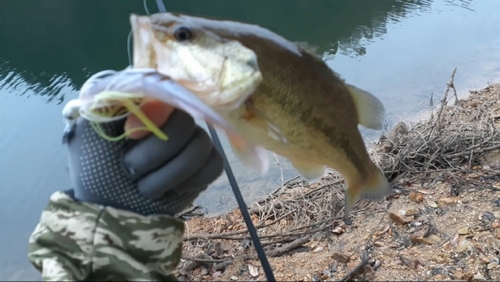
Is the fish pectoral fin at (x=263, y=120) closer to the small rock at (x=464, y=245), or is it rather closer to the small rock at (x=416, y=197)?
the small rock at (x=464, y=245)

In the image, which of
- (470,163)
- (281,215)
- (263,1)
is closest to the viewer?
(470,163)

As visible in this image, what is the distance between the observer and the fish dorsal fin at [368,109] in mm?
2316

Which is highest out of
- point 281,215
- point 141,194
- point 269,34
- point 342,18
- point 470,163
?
point 269,34

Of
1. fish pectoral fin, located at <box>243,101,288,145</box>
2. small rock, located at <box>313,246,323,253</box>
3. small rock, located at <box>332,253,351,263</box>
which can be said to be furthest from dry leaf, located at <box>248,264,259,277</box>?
fish pectoral fin, located at <box>243,101,288,145</box>

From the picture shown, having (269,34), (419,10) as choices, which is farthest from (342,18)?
(269,34)

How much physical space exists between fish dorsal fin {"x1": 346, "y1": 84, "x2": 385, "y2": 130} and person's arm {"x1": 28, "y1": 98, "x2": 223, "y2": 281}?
2.81 feet

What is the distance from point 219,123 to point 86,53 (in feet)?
45.5

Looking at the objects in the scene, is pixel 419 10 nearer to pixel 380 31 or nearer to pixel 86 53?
pixel 380 31

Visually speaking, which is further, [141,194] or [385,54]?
[385,54]

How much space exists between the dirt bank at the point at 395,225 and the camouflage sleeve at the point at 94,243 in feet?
5.55

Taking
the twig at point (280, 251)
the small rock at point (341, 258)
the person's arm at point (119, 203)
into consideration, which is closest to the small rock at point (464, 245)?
the small rock at point (341, 258)

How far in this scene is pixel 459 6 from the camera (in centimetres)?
1371

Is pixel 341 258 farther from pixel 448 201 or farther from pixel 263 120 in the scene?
pixel 263 120

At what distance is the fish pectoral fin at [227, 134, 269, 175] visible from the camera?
191cm
